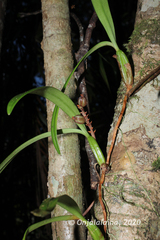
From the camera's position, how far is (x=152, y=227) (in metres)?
0.39

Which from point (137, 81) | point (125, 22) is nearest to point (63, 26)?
point (137, 81)

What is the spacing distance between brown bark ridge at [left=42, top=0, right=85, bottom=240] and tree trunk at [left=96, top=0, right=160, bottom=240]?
10 cm

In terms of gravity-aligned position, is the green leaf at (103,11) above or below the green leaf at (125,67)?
above

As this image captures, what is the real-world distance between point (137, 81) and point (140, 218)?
34cm

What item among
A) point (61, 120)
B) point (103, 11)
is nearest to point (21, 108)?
point (61, 120)

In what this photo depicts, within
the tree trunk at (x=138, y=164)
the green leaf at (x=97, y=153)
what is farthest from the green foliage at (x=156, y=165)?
the green leaf at (x=97, y=153)

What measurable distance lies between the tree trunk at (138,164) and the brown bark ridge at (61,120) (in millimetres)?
102

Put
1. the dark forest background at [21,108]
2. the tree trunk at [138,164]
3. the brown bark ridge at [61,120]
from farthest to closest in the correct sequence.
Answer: the dark forest background at [21,108]
the brown bark ridge at [61,120]
the tree trunk at [138,164]

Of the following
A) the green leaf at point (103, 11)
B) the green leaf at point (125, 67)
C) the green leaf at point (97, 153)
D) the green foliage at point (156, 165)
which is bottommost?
the green foliage at point (156, 165)

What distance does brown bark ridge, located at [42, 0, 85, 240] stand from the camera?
0.50 meters

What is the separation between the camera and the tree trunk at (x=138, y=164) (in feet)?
1.30

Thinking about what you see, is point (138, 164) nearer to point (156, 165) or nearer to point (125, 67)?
point (156, 165)

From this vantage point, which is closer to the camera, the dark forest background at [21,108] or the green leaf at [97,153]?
the green leaf at [97,153]

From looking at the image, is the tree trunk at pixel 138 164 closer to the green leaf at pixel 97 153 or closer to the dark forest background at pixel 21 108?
the green leaf at pixel 97 153
